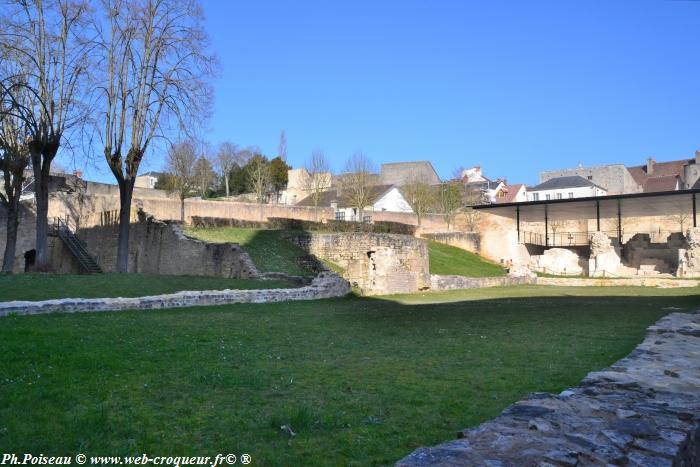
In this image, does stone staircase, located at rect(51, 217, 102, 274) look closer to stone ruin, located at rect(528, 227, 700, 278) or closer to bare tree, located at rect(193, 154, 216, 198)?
bare tree, located at rect(193, 154, 216, 198)

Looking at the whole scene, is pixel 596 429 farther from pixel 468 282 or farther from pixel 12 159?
pixel 468 282

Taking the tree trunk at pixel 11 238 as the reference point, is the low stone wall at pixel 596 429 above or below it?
below

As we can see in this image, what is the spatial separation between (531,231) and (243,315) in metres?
36.3

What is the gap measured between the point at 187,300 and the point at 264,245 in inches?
337

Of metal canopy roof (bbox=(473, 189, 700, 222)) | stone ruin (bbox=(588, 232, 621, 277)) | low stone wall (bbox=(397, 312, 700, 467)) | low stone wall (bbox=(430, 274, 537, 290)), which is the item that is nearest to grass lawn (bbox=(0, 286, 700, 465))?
low stone wall (bbox=(397, 312, 700, 467))

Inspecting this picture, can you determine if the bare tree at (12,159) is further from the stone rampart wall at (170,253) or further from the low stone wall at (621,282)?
the low stone wall at (621,282)

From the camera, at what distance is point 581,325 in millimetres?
10852

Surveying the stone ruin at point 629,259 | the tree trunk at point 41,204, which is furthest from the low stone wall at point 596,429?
the stone ruin at point 629,259

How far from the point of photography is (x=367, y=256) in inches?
944

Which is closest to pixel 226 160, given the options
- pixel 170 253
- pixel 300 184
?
pixel 300 184

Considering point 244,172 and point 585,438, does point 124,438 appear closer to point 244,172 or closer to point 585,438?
point 585,438

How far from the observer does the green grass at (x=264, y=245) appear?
68.4ft

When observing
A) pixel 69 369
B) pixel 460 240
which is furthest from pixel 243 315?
pixel 460 240

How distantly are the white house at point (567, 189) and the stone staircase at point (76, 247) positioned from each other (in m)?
47.2
